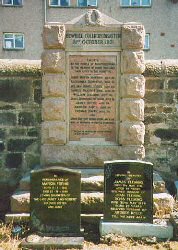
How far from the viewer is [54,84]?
4758 mm

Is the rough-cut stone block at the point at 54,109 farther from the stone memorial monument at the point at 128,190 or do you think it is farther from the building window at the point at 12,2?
the building window at the point at 12,2

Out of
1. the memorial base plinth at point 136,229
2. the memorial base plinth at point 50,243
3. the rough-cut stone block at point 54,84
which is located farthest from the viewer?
the rough-cut stone block at point 54,84

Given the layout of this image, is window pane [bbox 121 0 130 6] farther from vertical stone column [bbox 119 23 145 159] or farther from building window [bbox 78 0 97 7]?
vertical stone column [bbox 119 23 145 159]

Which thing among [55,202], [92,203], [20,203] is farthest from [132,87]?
[20,203]

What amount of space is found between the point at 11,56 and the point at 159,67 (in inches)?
542

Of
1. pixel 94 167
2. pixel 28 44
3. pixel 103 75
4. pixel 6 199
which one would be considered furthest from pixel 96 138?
pixel 28 44

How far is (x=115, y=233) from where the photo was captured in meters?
3.98

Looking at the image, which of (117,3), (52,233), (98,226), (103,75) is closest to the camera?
(52,233)

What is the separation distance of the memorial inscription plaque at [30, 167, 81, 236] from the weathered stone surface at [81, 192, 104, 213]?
348mm

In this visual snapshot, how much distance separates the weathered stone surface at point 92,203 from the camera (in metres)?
4.33

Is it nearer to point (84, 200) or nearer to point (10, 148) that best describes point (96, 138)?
point (84, 200)

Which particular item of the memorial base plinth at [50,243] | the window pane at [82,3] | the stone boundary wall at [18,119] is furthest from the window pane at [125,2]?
the memorial base plinth at [50,243]

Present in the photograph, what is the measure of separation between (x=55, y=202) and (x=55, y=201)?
11 millimetres

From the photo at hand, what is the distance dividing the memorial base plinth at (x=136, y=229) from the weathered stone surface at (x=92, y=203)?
14.5 inches
